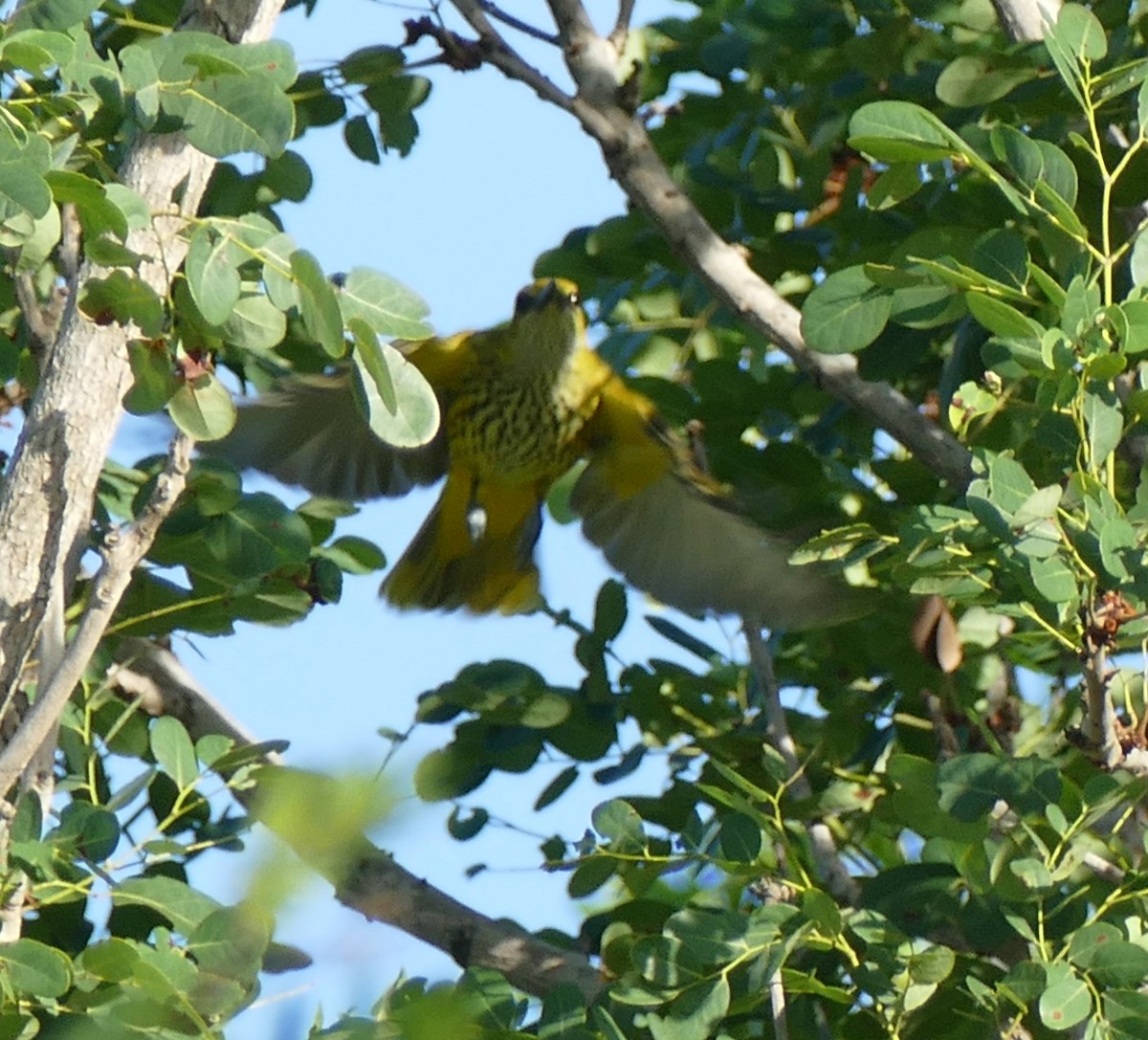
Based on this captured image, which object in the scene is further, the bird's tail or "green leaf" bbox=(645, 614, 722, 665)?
the bird's tail

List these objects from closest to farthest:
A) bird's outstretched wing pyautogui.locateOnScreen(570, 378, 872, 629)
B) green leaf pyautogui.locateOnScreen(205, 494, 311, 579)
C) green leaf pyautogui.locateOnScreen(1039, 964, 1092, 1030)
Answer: green leaf pyautogui.locateOnScreen(1039, 964, 1092, 1030)
green leaf pyautogui.locateOnScreen(205, 494, 311, 579)
bird's outstretched wing pyautogui.locateOnScreen(570, 378, 872, 629)

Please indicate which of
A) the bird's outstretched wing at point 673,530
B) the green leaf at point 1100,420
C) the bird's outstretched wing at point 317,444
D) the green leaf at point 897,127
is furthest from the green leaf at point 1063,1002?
the bird's outstretched wing at point 317,444

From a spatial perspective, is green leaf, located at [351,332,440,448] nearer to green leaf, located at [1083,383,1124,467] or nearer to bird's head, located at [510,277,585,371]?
green leaf, located at [1083,383,1124,467]

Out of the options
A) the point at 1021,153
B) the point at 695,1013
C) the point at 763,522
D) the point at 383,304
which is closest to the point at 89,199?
the point at 383,304

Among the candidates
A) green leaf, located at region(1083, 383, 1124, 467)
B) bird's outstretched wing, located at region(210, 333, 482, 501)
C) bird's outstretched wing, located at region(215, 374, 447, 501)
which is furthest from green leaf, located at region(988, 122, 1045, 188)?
bird's outstretched wing, located at region(215, 374, 447, 501)

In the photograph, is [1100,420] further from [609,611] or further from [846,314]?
[609,611]

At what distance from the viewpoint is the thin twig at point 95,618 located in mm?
1519

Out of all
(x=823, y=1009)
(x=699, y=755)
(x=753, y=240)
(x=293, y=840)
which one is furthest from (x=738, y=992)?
(x=753, y=240)

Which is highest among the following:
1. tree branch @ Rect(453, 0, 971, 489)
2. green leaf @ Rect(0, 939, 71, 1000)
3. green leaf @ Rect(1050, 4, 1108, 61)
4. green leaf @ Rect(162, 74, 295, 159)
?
green leaf @ Rect(162, 74, 295, 159)

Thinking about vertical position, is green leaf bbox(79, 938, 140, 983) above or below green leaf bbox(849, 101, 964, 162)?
below

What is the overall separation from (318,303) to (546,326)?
279 cm

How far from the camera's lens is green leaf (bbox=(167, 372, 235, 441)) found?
67.8 inches

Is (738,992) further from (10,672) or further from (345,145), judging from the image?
(345,145)

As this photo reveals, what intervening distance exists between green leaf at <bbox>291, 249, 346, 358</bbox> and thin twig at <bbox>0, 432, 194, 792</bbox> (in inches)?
7.0
